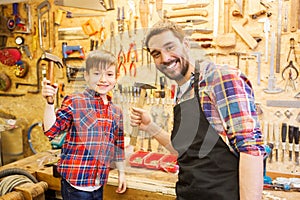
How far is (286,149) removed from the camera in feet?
6.27

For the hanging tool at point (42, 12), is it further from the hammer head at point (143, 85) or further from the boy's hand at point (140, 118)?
the boy's hand at point (140, 118)

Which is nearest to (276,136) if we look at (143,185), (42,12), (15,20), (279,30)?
(279,30)

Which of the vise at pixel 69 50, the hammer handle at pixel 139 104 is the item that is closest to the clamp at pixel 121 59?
the hammer handle at pixel 139 104

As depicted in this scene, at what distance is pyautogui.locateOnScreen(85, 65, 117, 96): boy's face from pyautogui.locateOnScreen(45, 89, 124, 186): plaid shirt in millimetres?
40

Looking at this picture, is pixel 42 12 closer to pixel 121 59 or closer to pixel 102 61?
pixel 121 59

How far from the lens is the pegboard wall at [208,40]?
5.16 ft

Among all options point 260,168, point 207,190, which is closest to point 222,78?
point 260,168

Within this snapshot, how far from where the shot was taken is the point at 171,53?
108cm

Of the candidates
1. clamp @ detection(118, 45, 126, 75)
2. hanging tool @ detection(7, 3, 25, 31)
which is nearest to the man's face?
clamp @ detection(118, 45, 126, 75)

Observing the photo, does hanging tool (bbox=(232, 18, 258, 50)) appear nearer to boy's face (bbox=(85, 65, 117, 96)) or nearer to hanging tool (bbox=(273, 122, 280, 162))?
hanging tool (bbox=(273, 122, 280, 162))

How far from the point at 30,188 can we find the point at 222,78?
110cm

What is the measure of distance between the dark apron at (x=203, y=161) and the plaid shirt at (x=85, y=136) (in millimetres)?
393

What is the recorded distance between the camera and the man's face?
42.6 inches

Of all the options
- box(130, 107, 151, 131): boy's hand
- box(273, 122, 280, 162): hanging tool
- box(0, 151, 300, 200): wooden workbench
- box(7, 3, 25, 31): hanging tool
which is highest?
box(7, 3, 25, 31): hanging tool
